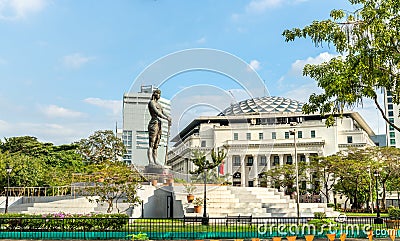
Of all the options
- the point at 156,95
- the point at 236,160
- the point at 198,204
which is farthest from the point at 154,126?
the point at 236,160

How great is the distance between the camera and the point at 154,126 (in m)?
31.8

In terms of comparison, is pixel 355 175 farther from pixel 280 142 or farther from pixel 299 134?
pixel 299 134

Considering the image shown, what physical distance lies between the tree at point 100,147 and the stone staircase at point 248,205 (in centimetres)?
3580

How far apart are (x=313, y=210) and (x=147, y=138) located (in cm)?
1224

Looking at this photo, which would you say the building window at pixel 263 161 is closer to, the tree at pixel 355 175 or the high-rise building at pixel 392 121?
the tree at pixel 355 175

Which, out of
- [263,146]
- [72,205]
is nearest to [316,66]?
[72,205]

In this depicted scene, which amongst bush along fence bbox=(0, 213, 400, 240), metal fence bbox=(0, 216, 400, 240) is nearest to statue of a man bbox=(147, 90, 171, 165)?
bush along fence bbox=(0, 213, 400, 240)

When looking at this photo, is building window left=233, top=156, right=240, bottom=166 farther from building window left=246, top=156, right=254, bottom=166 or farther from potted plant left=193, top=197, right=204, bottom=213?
potted plant left=193, top=197, right=204, bottom=213

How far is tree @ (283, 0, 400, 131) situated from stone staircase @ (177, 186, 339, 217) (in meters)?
12.0

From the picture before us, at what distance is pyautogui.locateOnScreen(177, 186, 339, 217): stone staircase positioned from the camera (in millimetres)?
27000

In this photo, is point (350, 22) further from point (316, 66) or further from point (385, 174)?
point (385, 174)

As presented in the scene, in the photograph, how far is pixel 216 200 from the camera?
2817 centimetres

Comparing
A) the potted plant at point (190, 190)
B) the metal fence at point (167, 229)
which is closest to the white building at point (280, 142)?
the potted plant at point (190, 190)

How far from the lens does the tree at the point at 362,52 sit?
1514 cm
